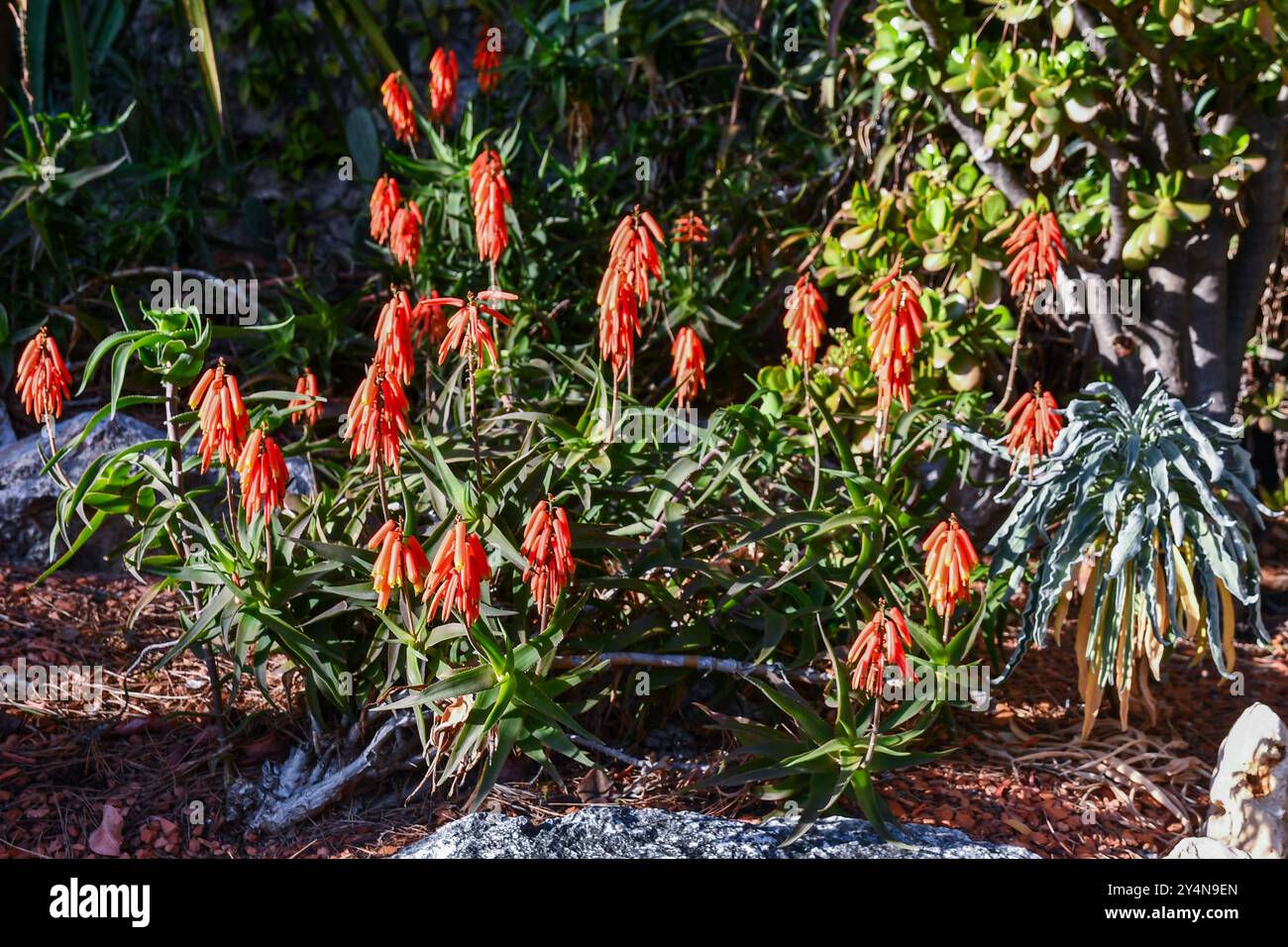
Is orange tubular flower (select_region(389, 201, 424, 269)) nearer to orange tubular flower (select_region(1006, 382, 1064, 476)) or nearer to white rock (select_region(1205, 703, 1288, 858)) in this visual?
orange tubular flower (select_region(1006, 382, 1064, 476))

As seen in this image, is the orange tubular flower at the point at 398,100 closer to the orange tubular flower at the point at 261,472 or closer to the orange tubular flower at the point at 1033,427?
the orange tubular flower at the point at 261,472

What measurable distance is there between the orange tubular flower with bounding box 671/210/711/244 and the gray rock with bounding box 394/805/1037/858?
185 cm

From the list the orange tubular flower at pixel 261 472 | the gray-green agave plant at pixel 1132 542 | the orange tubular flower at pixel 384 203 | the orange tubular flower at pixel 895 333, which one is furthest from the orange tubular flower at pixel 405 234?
the gray-green agave plant at pixel 1132 542

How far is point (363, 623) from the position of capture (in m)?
2.64

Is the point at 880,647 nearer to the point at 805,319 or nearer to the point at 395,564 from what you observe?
the point at 805,319

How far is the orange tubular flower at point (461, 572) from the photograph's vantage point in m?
2.07

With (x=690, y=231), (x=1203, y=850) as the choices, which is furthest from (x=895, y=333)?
(x=690, y=231)

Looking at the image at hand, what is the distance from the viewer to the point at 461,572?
2066 mm

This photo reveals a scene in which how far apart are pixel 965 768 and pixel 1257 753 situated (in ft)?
1.89

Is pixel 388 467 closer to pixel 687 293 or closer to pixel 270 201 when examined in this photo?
pixel 687 293

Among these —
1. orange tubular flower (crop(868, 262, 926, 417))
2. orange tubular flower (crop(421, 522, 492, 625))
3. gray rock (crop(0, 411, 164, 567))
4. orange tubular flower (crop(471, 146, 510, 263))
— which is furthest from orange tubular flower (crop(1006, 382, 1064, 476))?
gray rock (crop(0, 411, 164, 567))

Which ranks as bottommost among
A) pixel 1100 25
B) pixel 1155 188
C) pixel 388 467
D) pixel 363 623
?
pixel 363 623

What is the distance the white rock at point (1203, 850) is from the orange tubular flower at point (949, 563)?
64 centimetres

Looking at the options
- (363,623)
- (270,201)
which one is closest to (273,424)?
(363,623)
